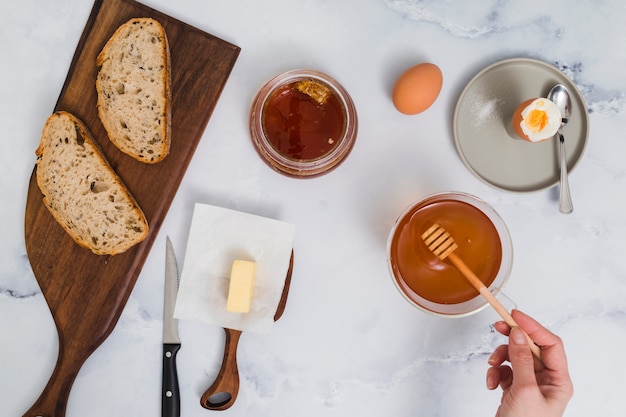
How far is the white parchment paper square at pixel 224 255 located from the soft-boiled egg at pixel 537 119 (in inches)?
19.4

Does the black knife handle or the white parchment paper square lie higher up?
the white parchment paper square

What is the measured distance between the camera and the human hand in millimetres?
917

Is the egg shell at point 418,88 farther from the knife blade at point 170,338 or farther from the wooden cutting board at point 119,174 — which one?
the knife blade at point 170,338

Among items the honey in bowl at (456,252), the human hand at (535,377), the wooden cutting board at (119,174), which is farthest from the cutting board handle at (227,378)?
the human hand at (535,377)

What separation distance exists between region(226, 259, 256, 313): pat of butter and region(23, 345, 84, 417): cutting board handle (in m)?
0.36

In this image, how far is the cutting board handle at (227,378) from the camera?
1082 mm

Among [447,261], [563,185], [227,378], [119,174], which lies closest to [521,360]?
[447,261]

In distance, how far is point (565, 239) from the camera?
1128 mm

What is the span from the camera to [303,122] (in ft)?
3.41

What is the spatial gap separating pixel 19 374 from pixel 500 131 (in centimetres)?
113

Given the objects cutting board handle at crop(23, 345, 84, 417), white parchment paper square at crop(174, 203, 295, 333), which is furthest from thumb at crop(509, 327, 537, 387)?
cutting board handle at crop(23, 345, 84, 417)

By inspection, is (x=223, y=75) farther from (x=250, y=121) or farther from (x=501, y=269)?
(x=501, y=269)

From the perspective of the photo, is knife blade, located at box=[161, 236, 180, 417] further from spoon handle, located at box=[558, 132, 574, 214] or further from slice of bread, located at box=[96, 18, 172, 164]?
spoon handle, located at box=[558, 132, 574, 214]

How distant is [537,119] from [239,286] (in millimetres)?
650
